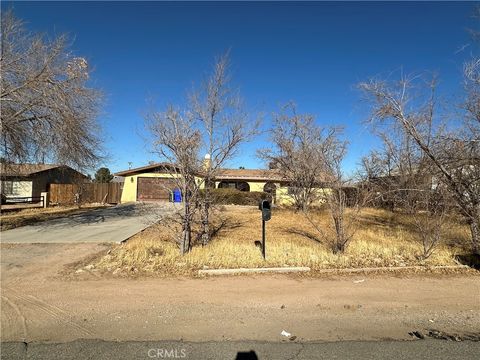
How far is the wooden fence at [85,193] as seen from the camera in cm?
2920

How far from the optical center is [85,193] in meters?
Result: 30.0

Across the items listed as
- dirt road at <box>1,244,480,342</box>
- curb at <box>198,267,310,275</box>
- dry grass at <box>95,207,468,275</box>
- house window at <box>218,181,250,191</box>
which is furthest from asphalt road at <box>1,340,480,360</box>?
house window at <box>218,181,250,191</box>

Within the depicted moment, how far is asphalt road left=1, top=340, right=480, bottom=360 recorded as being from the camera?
3.77m

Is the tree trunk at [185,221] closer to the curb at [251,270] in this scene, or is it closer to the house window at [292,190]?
the curb at [251,270]

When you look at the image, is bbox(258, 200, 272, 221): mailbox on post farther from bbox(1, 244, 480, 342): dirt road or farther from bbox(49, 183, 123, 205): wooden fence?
bbox(49, 183, 123, 205): wooden fence

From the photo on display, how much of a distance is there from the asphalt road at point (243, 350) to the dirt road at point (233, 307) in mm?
171

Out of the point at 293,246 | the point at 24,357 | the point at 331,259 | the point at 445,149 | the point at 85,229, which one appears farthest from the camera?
the point at 85,229

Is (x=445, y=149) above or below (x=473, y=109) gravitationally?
below

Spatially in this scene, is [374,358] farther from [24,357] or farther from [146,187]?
[146,187]

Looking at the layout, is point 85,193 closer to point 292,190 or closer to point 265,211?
point 292,190

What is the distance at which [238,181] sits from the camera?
112ft

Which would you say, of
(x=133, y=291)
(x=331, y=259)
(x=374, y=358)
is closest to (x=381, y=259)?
(x=331, y=259)

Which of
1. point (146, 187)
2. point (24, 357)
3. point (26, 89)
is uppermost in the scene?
point (26, 89)

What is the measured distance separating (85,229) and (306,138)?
38.4ft
